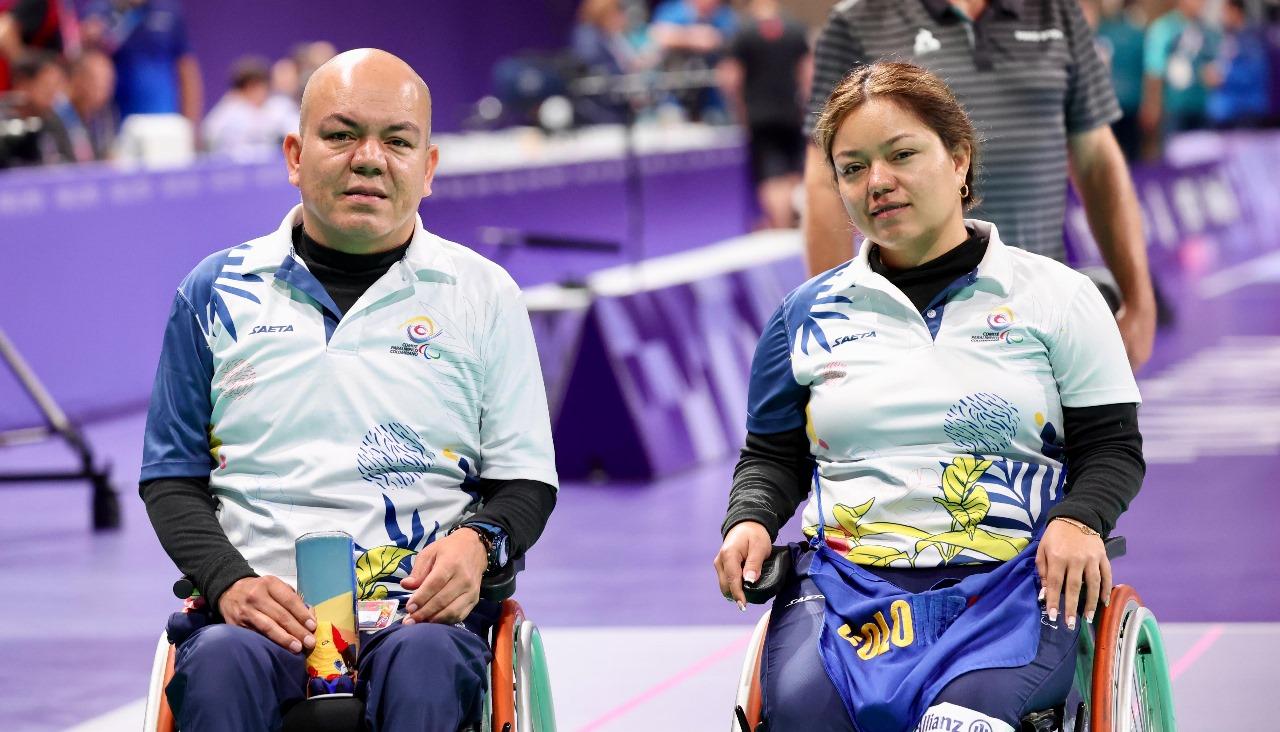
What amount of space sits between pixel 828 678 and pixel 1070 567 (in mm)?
363

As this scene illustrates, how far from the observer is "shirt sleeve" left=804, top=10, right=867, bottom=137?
3.95 m

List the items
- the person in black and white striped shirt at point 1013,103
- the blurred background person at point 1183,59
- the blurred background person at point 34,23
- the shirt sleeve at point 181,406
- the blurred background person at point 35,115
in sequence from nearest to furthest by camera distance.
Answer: the shirt sleeve at point 181,406
the person in black and white striped shirt at point 1013,103
the blurred background person at point 35,115
the blurred background person at point 34,23
the blurred background person at point 1183,59

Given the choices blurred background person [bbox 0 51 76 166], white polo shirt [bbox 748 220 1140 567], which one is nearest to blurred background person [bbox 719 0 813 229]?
blurred background person [bbox 0 51 76 166]

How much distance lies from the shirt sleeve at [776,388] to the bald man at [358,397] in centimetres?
33

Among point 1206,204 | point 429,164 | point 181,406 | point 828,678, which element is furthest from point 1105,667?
point 1206,204

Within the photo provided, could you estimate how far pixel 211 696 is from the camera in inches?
102

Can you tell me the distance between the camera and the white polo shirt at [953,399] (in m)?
2.78

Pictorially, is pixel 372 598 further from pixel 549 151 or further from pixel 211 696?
pixel 549 151

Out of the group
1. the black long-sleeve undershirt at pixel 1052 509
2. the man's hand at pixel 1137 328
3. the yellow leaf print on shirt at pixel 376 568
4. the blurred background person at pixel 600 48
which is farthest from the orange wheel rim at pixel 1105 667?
the blurred background person at pixel 600 48

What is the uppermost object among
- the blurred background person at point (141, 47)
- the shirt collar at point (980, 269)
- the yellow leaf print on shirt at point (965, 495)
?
the blurred background person at point (141, 47)

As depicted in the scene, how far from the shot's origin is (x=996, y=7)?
12.8ft

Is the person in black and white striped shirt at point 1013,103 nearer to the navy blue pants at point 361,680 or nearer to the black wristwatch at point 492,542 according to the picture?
the black wristwatch at point 492,542

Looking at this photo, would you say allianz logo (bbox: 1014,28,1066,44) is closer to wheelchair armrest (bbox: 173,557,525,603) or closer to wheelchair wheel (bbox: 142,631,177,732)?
wheelchair armrest (bbox: 173,557,525,603)

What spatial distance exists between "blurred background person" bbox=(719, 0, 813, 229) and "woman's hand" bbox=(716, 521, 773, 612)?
1023 cm
